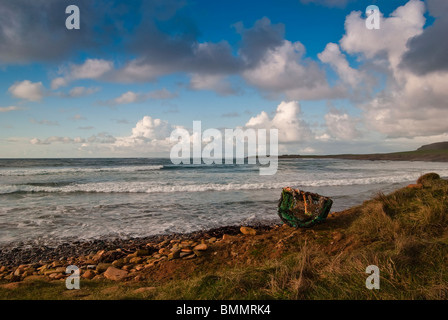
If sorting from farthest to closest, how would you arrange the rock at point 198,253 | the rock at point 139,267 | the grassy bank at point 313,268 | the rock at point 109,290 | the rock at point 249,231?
the rock at point 249,231, the rock at point 198,253, the rock at point 139,267, the rock at point 109,290, the grassy bank at point 313,268

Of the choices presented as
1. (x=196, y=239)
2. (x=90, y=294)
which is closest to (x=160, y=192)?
(x=196, y=239)

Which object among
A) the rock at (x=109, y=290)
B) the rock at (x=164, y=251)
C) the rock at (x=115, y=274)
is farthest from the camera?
the rock at (x=164, y=251)

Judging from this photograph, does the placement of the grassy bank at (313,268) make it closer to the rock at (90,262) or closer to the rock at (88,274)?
the rock at (88,274)

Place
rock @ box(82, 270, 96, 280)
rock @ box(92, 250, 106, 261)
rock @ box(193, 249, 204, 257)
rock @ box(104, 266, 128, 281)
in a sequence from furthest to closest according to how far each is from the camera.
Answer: rock @ box(92, 250, 106, 261) → rock @ box(193, 249, 204, 257) → rock @ box(82, 270, 96, 280) → rock @ box(104, 266, 128, 281)

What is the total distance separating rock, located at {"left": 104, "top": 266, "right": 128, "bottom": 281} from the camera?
565 cm

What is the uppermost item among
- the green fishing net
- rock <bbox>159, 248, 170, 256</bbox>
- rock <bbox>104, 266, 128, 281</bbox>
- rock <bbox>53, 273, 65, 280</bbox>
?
the green fishing net

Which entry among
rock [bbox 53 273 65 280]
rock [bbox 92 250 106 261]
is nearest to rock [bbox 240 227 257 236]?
rock [bbox 92 250 106 261]

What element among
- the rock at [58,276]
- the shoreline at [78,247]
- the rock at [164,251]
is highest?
the rock at [164,251]

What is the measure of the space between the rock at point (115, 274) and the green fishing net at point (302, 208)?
466 cm

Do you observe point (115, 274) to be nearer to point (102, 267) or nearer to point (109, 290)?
point (102, 267)

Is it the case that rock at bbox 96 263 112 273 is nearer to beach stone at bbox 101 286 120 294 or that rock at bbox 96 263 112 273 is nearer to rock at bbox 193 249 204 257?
beach stone at bbox 101 286 120 294

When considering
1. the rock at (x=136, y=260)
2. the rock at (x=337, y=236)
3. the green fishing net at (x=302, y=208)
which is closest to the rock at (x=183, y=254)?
the rock at (x=136, y=260)

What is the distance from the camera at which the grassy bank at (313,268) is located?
142 inches

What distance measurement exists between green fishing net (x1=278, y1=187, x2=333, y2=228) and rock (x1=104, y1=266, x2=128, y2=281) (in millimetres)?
4658
